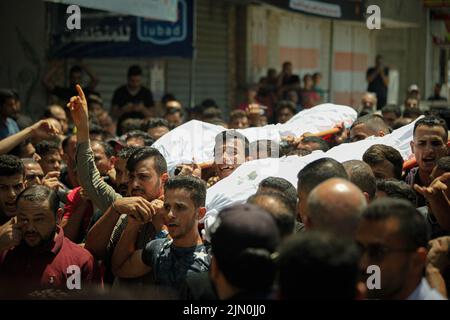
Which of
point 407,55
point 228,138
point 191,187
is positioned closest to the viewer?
point 191,187

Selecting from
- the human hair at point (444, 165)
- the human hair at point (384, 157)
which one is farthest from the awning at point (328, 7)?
the human hair at point (444, 165)

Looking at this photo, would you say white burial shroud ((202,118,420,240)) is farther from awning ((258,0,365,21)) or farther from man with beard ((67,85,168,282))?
awning ((258,0,365,21))

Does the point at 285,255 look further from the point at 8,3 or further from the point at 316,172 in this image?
the point at 8,3

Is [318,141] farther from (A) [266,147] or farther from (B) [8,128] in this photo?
(B) [8,128]

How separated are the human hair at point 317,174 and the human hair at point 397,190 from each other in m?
0.39

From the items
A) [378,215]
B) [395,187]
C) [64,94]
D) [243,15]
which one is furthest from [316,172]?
[243,15]

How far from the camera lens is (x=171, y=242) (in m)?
4.38

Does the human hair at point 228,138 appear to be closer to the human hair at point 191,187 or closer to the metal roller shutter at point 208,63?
the human hair at point 191,187

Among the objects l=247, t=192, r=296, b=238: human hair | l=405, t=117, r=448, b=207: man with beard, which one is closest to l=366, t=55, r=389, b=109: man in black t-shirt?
l=405, t=117, r=448, b=207: man with beard

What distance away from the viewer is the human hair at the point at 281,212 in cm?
362

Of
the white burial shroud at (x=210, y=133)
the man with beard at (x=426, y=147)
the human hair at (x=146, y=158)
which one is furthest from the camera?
the white burial shroud at (x=210, y=133)

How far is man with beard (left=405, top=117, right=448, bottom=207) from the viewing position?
18.6 ft

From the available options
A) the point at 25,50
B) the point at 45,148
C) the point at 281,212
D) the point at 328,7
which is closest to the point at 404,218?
the point at 281,212

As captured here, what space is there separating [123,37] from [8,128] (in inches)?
135
